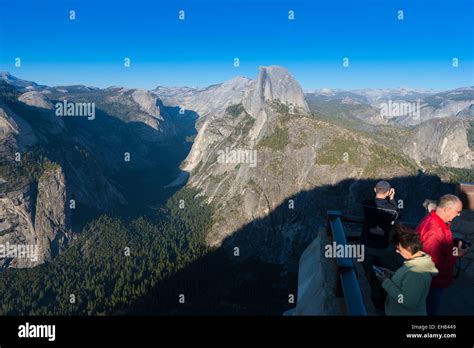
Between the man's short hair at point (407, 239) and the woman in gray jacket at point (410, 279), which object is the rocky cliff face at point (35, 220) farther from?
the man's short hair at point (407, 239)

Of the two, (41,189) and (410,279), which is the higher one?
(410,279)

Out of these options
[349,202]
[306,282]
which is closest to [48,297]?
[349,202]

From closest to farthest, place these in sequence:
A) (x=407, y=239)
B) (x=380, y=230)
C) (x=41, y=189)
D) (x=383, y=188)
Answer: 1. (x=407, y=239)
2. (x=380, y=230)
3. (x=383, y=188)
4. (x=41, y=189)

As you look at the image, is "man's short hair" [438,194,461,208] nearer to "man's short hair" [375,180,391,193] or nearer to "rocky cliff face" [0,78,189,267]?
"man's short hair" [375,180,391,193]

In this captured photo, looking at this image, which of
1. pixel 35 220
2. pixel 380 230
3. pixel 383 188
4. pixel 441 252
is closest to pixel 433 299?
pixel 441 252

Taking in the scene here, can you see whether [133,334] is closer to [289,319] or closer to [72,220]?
[289,319]

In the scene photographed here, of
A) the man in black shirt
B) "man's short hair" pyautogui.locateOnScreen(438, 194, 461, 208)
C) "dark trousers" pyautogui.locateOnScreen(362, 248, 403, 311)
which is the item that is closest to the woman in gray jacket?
"dark trousers" pyautogui.locateOnScreen(362, 248, 403, 311)

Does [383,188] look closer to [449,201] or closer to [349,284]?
[449,201]
